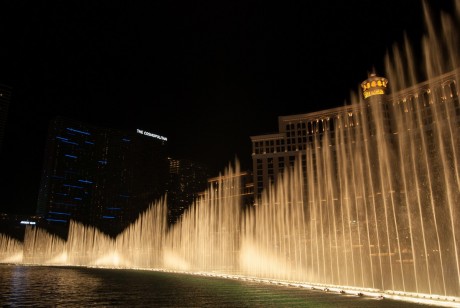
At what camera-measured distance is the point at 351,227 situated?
5653cm

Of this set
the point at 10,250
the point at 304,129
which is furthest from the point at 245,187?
the point at 10,250

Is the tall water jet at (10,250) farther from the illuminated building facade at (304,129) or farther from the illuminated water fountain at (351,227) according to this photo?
the illuminated building facade at (304,129)

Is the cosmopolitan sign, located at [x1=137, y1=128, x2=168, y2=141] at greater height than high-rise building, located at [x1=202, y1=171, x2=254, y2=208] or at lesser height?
greater

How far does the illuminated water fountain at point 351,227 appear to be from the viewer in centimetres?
2686

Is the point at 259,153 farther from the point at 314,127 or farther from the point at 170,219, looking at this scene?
the point at 170,219

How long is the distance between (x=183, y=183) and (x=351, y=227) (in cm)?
12212

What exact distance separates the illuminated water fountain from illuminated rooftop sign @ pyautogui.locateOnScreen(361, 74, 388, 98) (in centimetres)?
163

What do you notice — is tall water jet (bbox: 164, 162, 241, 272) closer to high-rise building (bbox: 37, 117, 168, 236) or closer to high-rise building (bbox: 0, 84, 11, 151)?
high-rise building (bbox: 37, 117, 168, 236)

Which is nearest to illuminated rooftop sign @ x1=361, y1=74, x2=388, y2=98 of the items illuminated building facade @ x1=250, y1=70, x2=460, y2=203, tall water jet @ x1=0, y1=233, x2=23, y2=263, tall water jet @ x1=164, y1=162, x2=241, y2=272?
illuminated building facade @ x1=250, y1=70, x2=460, y2=203

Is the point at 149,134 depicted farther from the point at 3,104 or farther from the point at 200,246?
the point at 200,246

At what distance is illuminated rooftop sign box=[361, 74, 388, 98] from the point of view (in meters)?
81.5

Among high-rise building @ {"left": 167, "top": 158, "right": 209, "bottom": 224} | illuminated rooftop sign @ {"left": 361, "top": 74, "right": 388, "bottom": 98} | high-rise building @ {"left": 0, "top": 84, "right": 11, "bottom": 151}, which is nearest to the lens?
illuminated rooftop sign @ {"left": 361, "top": 74, "right": 388, "bottom": 98}

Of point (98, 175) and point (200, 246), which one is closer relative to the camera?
point (200, 246)

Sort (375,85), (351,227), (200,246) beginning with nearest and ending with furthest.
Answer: (200,246)
(351,227)
(375,85)
